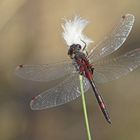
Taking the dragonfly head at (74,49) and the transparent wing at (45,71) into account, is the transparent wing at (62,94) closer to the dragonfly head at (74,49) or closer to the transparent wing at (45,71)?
the transparent wing at (45,71)

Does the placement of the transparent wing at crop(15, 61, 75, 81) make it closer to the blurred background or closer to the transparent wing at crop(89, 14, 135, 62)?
the transparent wing at crop(89, 14, 135, 62)

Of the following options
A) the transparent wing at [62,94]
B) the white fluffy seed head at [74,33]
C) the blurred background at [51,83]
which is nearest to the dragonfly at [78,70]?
the transparent wing at [62,94]

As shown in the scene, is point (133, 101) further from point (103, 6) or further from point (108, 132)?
point (103, 6)

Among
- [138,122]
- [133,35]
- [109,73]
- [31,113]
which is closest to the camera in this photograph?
[109,73]

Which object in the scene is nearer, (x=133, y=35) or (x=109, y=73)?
(x=109, y=73)

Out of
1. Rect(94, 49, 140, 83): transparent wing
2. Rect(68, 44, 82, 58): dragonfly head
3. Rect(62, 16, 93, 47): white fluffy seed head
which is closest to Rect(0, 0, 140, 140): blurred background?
Rect(94, 49, 140, 83): transparent wing

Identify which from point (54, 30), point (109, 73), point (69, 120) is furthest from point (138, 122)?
point (109, 73)

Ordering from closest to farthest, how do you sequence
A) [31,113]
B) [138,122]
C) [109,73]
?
1. [109,73]
2. [138,122]
3. [31,113]
